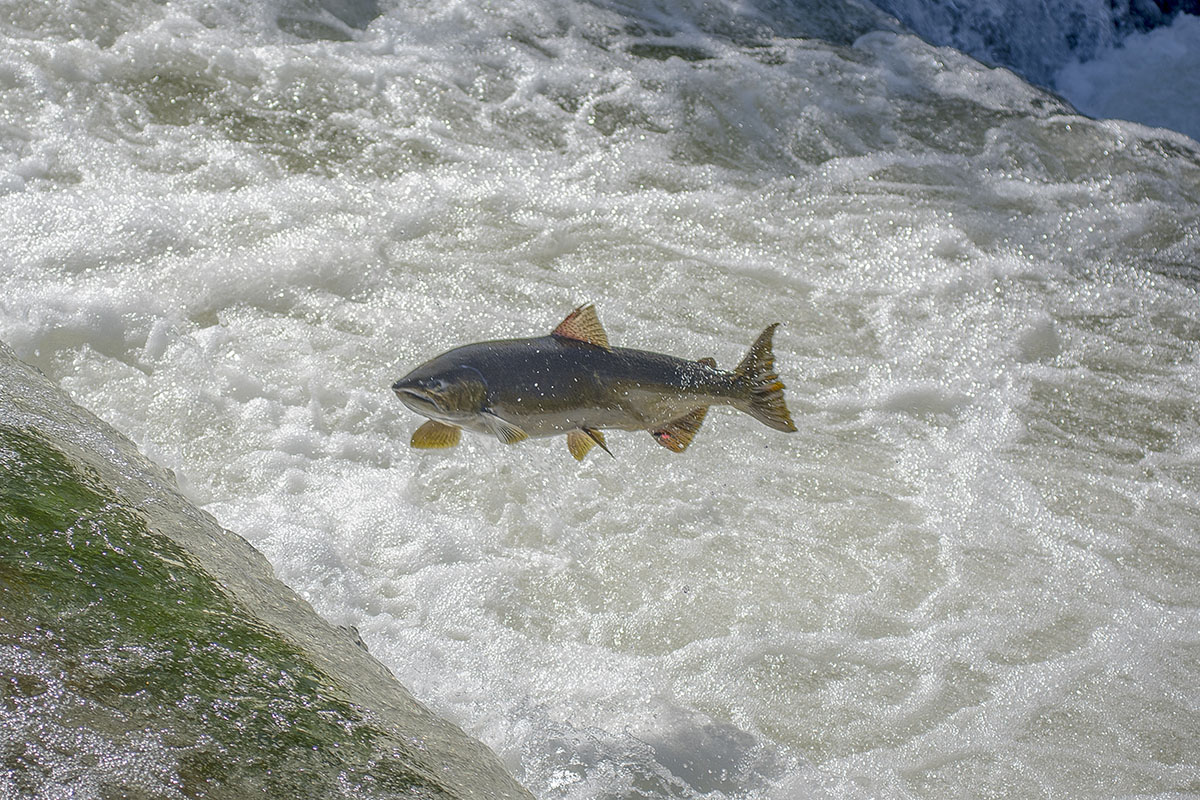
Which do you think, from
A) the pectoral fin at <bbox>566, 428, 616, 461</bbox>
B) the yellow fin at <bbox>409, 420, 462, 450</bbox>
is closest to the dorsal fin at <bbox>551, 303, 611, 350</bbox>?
the pectoral fin at <bbox>566, 428, 616, 461</bbox>

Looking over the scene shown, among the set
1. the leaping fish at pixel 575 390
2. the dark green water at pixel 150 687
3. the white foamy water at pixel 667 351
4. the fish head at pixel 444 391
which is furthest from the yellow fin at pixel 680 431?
the white foamy water at pixel 667 351

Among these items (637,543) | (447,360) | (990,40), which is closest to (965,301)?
(637,543)

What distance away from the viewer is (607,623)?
324 cm

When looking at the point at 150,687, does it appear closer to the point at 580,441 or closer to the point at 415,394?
the point at 415,394

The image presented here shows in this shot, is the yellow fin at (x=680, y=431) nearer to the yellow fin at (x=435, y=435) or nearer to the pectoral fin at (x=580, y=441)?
the pectoral fin at (x=580, y=441)

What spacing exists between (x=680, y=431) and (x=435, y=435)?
514mm

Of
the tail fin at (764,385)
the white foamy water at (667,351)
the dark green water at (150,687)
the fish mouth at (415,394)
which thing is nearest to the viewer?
the dark green water at (150,687)

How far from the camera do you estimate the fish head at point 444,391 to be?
1.84m

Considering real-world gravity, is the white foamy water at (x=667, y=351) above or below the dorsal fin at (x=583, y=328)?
below

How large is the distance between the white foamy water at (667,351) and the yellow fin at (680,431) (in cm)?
97

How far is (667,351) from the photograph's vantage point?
438 centimetres

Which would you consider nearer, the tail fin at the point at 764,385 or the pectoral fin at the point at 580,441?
the pectoral fin at the point at 580,441

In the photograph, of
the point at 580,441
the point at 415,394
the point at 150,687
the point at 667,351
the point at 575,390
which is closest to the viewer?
the point at 150,687

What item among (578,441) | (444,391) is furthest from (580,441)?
(444,391)
